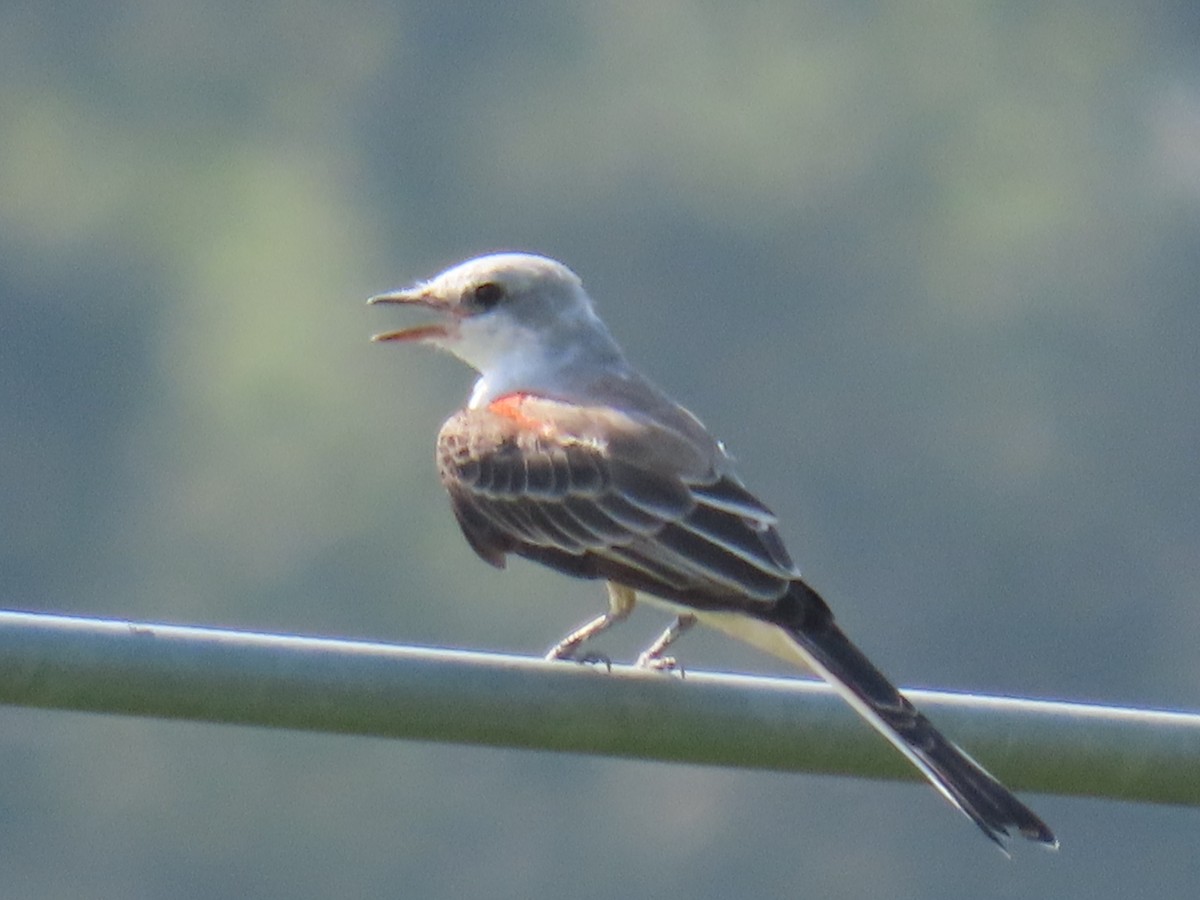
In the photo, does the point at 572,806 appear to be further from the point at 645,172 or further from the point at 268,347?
the point at 645,172

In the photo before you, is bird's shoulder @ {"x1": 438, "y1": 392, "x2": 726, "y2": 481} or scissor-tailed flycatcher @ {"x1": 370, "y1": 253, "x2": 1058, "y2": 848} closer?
scissor-tailed flycatcher @ {"x1": 370, "y1": 253, "x2": 1058, "y2": 848}

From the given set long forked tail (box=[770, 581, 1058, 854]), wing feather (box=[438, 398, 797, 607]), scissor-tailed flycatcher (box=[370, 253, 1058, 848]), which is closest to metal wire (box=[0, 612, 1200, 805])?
long forked tail (box=[770, 581, 1058, 854])

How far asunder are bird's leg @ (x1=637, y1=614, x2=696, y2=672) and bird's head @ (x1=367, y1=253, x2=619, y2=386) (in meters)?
0.92

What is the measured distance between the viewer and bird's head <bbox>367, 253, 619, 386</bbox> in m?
7.30

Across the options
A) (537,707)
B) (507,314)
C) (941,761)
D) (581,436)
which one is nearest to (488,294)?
(507,314)

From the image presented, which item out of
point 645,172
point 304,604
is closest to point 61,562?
point 304,604

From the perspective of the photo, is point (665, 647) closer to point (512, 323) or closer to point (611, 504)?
point (611, 504)

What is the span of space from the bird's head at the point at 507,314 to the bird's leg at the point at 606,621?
0.83 meters

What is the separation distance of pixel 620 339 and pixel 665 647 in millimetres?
36973

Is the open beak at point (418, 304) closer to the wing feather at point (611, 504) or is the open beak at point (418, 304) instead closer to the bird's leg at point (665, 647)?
the wing feather at point (611, 504)

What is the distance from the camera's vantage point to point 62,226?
166 feet

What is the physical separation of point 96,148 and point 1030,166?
1766 centimetres

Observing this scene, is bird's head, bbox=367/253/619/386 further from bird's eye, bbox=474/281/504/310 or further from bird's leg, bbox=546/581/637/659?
bird's leg, bbox=546/581/637/659

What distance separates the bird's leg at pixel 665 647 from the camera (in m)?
6.36
